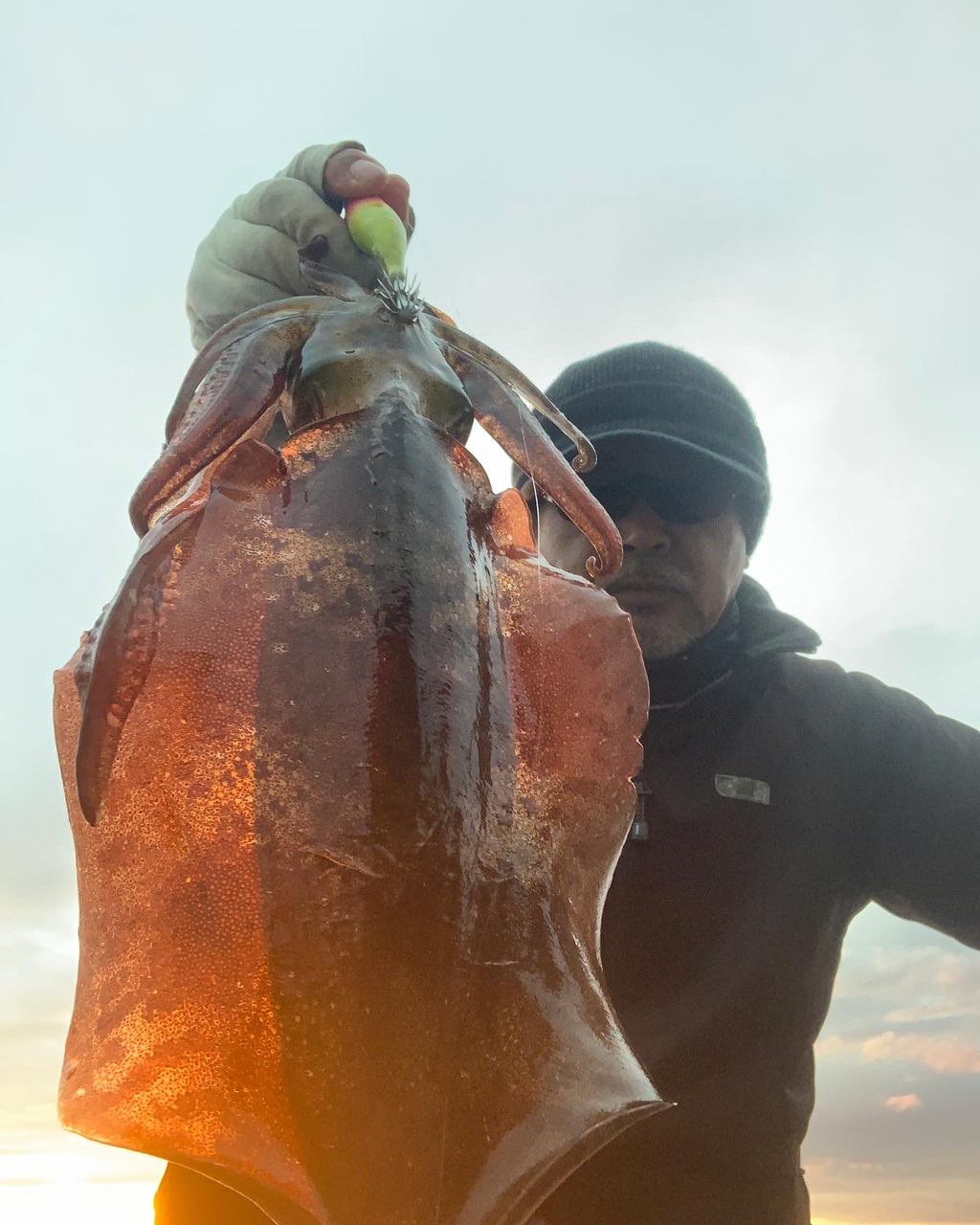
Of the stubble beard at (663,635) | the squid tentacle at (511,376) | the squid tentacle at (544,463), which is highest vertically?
the stubble beard at (663,635)

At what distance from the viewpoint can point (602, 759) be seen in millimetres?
1359

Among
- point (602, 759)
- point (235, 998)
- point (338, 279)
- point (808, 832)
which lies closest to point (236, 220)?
point (338, 279)

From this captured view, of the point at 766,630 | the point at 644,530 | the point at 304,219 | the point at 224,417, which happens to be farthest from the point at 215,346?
the point at 766,630

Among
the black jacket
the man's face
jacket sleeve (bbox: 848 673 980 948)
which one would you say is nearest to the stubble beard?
the man's face

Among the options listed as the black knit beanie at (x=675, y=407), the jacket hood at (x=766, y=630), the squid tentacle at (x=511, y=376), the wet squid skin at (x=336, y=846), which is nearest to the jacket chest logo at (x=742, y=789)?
the jacket hood at (x=766, y=630)

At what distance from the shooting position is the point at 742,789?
3.53 metres

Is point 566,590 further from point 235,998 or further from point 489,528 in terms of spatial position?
point 235,998

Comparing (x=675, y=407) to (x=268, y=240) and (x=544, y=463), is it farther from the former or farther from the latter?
(x=544, y=463)

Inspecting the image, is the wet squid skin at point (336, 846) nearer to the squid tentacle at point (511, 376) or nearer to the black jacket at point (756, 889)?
the squid tentacle at point (511, 376)

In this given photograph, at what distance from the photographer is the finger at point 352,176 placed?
223 centimetres

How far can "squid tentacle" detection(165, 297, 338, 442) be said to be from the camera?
4.92 feet

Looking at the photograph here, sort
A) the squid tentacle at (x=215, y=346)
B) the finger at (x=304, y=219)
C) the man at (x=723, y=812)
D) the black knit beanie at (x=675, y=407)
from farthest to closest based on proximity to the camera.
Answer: the black knit beanie at (x=675, y=407) < the man at (x=723, y=812) < the finger at (x=304, y=219) < the squid tentacle at (x=215, y=346)

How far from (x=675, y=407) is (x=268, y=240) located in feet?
6.84

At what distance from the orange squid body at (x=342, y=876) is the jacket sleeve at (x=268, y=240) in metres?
1.13
